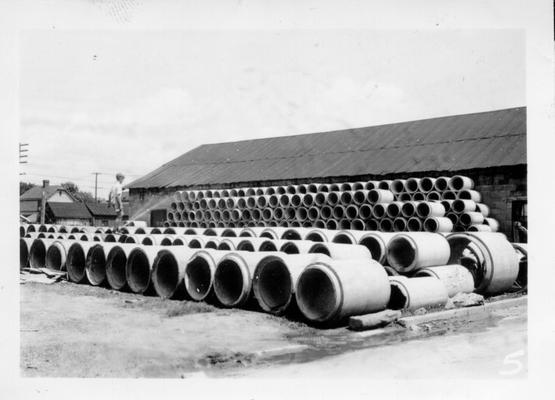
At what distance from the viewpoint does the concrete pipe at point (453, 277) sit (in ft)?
31.8

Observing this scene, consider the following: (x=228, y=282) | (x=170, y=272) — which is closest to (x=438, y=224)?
(x=228, y=282)

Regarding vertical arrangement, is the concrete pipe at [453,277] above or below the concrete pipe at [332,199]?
below

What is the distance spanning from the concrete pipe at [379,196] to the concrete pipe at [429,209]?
100 centimetres

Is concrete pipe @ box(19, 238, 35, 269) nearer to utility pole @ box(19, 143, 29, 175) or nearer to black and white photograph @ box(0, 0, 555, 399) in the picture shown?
black and white photograph @ box(0, 0, 555, 399)

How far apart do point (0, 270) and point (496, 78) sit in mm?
7594

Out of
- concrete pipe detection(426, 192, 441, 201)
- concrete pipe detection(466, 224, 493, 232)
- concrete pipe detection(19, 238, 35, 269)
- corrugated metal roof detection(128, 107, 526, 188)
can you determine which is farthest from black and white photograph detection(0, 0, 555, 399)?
corrugated metal roof detection(128, 107, 526, 188)

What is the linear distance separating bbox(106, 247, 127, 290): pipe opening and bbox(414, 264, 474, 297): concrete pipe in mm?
5742

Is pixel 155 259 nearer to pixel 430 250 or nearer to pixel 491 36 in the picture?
pixel 430 250

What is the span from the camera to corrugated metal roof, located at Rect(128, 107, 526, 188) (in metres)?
15.3

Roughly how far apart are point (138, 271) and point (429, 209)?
7589 millimetres

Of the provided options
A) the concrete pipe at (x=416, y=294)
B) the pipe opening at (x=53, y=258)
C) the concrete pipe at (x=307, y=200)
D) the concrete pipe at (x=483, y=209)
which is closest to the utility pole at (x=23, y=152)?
the pipe opening at (x=53, y=258)

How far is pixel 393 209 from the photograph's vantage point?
15.2 metres

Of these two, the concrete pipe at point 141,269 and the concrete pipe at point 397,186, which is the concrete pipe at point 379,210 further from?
the concrete pipe at point 141,269

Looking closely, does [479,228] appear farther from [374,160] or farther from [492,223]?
[374,160]
